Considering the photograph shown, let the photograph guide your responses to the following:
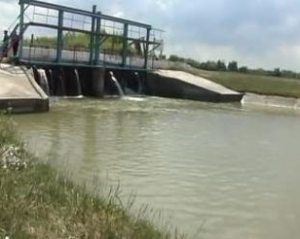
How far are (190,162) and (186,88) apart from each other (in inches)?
1132

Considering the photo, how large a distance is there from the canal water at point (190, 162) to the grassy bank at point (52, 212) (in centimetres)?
227

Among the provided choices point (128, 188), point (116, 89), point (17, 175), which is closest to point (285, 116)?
point (116, 89)

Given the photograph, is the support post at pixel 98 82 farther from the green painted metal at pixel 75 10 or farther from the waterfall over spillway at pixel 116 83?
the green painted metal at pixel 75 10

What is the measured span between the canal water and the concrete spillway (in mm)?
13677

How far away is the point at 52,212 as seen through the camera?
6.29m

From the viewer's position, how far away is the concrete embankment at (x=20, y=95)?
23578mm

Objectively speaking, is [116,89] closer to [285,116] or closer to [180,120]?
[285,116]

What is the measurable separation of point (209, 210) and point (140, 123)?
49.5 feet

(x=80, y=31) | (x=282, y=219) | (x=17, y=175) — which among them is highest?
(x=80, y=31)

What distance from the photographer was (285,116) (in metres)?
37.4

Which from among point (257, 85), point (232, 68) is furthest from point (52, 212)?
point (232, 68)

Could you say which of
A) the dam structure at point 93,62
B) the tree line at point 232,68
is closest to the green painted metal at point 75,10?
the dam structure at point 93,62

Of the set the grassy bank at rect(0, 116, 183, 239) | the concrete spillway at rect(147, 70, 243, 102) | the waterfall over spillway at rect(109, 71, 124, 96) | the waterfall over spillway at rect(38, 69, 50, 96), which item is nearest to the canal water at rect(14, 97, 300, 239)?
the grassy bank at rect(0, 116, 183, 239)

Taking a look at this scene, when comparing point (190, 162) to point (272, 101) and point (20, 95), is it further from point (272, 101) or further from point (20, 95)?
point (272, 101)
